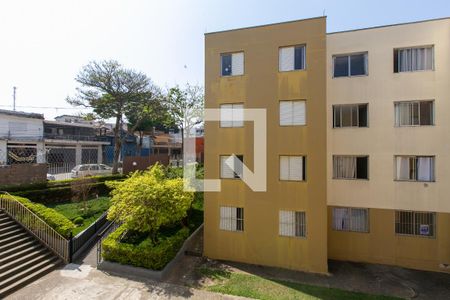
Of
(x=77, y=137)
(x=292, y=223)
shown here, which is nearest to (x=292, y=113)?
(x=292, y=223)

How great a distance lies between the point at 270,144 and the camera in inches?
498

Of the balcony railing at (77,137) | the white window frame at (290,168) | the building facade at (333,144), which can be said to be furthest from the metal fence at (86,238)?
the balcony railing at (77,137)

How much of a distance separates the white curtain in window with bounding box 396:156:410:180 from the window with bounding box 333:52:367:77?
464 cm

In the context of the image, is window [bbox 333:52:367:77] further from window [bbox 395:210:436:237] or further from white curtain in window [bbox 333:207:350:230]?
window [bbox 395:210:436:237]

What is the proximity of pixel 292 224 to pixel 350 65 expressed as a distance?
8.65 metres

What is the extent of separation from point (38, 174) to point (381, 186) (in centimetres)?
2138

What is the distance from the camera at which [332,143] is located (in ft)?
44.5

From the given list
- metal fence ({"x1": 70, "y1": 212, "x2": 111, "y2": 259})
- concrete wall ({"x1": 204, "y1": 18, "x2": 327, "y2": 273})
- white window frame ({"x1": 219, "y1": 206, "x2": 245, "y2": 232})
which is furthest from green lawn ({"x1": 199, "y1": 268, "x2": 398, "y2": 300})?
metal fence ({"x1": 70, "y1": 212, "x2": 111, "y2": 259})

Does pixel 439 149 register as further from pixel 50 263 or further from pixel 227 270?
pixel 50 263

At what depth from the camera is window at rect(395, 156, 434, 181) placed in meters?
12.4

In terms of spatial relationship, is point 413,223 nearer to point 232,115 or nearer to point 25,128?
point 232,115

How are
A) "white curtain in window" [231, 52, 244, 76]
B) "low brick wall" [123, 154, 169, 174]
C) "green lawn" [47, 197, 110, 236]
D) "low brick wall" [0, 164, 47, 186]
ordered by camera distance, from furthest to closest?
"low brick wall" [123, 154, 169, 174]
"low brick wall" [0, 164, 47, 186]
"green lawn" [47, 197, 110, 236]
"white curtain in window" [231, 52, 244, 76]

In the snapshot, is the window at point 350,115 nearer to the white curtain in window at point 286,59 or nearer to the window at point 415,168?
the window at point 415,168

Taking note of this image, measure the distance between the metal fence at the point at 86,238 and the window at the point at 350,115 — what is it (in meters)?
13.9
